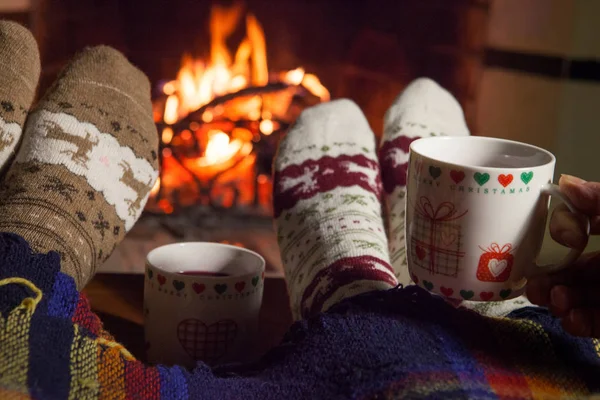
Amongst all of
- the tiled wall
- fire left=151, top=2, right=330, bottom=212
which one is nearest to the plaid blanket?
the tiled wall

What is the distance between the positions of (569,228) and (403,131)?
61 centimetres

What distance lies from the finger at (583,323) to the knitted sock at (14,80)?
621mm

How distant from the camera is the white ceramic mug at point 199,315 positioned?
66cm

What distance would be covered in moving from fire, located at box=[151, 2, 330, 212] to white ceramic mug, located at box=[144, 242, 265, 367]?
3.01ft

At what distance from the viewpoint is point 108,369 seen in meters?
0.50

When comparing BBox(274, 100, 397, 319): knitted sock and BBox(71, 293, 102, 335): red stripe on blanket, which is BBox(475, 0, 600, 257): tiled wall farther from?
BBox(71, 293, 102, 335): red stripe on blanket

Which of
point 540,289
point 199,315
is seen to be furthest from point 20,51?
point 540,289

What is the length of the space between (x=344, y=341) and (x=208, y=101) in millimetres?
1111

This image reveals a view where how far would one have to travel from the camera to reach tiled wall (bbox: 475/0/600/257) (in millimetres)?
1400

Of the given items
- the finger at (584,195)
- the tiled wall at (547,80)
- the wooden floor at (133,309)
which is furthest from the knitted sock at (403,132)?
the finger at (584,195)

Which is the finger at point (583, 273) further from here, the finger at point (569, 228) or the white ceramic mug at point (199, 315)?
the white ceramic mug at point (199, 315)

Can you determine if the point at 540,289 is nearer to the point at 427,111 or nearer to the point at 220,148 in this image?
the point at 427,111

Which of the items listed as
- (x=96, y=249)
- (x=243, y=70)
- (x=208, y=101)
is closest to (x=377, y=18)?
(x=243, y=70)

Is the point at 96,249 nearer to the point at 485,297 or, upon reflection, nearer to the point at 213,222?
the point at 485,297
